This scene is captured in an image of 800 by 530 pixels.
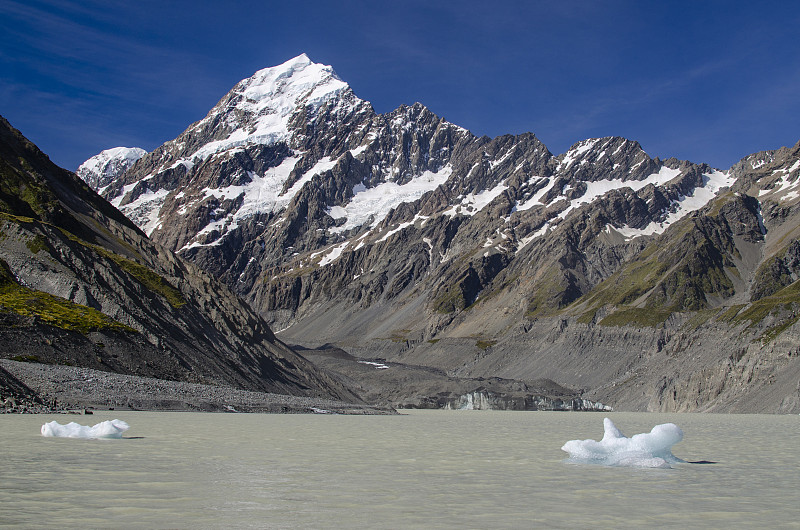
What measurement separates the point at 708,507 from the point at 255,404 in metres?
59.3

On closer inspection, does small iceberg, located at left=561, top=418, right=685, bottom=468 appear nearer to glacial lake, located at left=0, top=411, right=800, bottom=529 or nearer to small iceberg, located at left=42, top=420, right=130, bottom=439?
glacial lake, located at left=0, top=411, right=800, bottom=529

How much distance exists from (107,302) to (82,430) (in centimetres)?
4741

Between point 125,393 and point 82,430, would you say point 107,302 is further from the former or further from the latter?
point 82,430

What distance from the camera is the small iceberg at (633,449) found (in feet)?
89.4

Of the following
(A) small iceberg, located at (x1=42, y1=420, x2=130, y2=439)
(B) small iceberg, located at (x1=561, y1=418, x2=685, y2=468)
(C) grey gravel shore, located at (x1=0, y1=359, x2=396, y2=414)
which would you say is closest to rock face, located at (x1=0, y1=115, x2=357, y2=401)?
(C) grey gravel shore, located at (x1=0, y1=359, x2=396, y2=414)

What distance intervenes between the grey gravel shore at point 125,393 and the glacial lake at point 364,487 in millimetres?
21672

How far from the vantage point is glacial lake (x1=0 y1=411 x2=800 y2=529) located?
54.8ft

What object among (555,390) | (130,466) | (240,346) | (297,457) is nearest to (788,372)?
(555,390)

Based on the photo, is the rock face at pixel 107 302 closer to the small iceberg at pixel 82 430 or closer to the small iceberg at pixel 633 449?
the small iceberg at pixel 82 430

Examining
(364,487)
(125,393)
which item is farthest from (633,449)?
(125,393)

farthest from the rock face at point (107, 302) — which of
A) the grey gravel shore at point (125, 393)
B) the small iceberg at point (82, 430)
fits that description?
the small iceberg at point (82, 430)

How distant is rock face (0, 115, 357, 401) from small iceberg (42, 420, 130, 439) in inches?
1292

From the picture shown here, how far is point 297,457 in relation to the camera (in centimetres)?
3066

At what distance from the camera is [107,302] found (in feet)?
261
